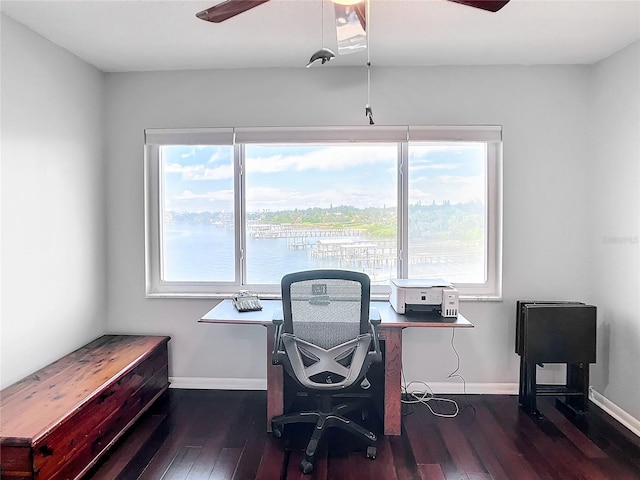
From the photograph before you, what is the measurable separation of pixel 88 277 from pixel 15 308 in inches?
26.0

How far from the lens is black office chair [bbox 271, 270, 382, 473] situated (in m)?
2.13

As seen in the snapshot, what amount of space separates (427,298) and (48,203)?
2557 millimetres

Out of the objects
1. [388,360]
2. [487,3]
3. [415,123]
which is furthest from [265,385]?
[487,3]

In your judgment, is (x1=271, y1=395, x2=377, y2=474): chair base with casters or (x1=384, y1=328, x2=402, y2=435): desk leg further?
(x1=384, y1=328, x2=402, y2=435): desk leg

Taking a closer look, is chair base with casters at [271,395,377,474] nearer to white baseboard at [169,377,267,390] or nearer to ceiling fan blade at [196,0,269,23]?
white baseboard at [169,377,267,390]

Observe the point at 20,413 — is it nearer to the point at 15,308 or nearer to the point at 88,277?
the point at 15,308

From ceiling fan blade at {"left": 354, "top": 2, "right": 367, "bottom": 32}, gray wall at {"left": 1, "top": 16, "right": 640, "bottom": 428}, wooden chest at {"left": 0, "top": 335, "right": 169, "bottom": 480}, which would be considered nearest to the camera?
ceiling fan blade at {"left": 354, "top": 2, "right": 367, "bottom": 32}

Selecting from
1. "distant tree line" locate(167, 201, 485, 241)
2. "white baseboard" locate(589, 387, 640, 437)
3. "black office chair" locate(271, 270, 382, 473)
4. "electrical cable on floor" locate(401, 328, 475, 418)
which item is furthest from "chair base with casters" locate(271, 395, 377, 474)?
"white baseboard" locate(589, 387, 640, 437)

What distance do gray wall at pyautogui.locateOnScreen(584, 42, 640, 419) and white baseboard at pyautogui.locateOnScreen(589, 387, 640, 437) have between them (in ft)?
0.11

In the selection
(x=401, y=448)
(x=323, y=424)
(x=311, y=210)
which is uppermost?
(x=311, y=210)

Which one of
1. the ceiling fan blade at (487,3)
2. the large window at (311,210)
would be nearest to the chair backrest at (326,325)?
the large window at (311,210)

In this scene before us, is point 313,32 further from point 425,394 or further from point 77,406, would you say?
point 425,394

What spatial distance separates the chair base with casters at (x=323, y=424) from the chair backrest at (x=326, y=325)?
28 cm

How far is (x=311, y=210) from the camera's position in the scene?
3.14 metres
